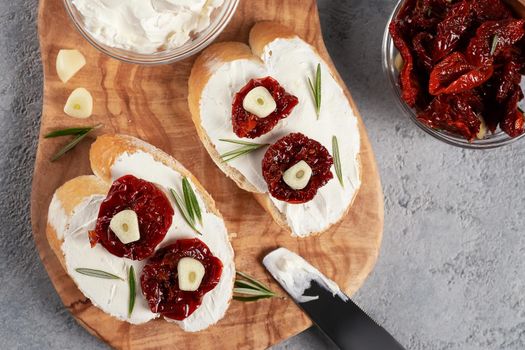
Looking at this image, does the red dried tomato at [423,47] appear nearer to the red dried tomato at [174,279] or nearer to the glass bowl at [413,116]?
the glass bowl at [413,116]

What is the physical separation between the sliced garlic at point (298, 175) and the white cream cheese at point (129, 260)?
0.40 metres

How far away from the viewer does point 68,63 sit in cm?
312

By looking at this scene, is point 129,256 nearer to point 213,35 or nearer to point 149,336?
point 149,336

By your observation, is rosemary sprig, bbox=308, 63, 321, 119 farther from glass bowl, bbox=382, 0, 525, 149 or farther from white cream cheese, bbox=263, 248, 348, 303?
white cream cheese, bbox=263, 248, 348, 303

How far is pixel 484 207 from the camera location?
351cm

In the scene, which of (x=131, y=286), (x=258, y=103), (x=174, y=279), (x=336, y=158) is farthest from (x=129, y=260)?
(x=336, y=158)

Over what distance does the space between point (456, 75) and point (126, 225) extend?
161cm

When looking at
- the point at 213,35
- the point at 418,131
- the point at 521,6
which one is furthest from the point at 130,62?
the point at 521,6

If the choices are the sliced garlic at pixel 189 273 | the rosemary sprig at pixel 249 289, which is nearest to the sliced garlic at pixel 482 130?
the rosemary sprig at pixel 249 289

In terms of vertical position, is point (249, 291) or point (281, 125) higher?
point (281, 125)

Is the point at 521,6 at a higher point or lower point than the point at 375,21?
higher

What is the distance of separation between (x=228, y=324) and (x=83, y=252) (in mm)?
785

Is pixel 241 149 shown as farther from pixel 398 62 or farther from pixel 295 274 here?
pixel 398 62

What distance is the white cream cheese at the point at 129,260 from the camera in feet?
9.83
